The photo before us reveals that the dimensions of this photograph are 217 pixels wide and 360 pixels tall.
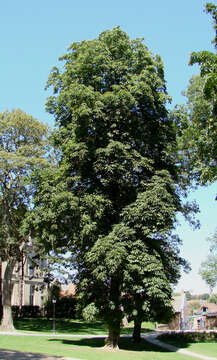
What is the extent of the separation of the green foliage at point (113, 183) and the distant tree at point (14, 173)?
6.75 metres

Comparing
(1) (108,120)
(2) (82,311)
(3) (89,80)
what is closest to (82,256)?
(2) (82,311)

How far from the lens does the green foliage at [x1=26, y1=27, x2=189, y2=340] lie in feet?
64.1

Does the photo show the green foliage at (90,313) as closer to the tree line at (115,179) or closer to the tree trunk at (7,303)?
the tree line at (115,179)

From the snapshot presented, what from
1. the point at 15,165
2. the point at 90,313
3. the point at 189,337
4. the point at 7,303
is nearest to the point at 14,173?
Result: the point at 15,165

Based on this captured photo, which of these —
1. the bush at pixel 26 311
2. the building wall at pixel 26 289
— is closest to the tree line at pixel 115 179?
the bush at pixel 26 311

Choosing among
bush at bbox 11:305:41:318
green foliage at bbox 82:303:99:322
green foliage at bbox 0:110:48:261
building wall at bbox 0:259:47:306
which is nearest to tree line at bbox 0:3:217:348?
green foliage at bbox 82:303:99:322

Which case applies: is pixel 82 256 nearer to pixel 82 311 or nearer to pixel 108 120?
pixel 82 311

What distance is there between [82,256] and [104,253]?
3004 mm

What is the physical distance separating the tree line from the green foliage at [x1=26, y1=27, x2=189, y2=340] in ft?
0.19

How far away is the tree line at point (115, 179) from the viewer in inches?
768

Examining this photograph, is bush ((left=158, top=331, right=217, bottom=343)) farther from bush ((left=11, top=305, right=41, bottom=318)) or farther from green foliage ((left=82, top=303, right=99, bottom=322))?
bush ((left=11, top=305, right=41, bottom=318))

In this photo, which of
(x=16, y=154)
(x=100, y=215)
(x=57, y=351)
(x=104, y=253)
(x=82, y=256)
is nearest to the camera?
(x=57, y=351)

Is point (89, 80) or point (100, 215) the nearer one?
point (100, 215)

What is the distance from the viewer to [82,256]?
70.5 ft
